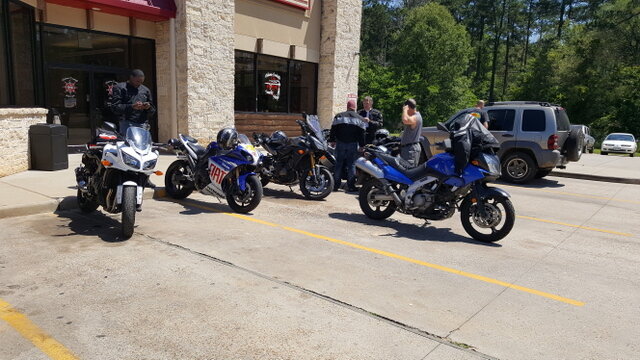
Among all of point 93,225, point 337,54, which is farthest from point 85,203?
point 337,54

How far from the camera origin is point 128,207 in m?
5.80

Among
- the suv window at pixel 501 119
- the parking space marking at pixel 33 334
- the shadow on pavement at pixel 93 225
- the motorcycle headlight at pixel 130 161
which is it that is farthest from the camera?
the suv window at pixel 501 119

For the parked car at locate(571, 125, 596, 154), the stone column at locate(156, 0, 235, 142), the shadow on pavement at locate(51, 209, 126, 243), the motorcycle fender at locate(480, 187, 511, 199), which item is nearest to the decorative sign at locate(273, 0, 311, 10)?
the stone column at locate(156, 0, 235, 142)

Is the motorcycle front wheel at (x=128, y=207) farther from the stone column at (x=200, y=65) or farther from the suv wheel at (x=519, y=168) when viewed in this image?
the suv wheel at (x=519, y=168)

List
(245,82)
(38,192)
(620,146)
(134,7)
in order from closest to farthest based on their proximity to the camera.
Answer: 1. (38,192)
2. (134,7)
3. (245,82)
4. (620,146)

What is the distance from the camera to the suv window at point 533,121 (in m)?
11.9

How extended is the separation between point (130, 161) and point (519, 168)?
32.2 feet

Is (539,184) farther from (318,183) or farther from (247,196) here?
(247,196)

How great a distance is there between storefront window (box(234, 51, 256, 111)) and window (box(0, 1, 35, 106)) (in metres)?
6.50

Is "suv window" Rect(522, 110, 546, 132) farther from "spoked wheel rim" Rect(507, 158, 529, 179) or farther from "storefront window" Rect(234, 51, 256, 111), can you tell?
"storefront window" Rect(234, 51, 256, 111)

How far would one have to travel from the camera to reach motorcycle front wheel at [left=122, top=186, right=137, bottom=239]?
5793 millimetres

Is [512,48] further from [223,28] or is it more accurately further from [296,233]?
[296,233]

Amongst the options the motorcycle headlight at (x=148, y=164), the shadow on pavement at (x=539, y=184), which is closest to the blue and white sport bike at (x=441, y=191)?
the motorcycle headlight at (x=148, y=164)

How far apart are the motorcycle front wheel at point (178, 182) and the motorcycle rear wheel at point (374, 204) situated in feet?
10.3
